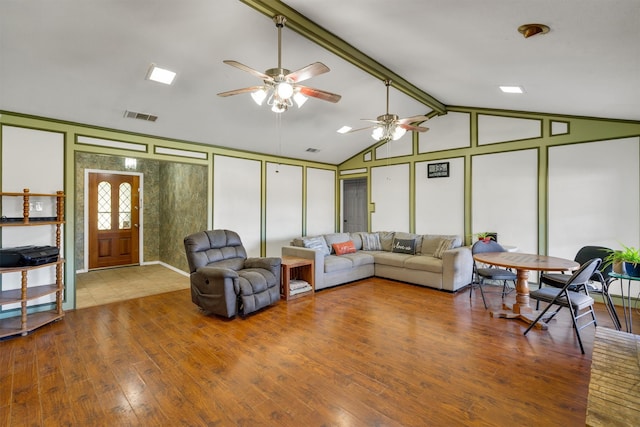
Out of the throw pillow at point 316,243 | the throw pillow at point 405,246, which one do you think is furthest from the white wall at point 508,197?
the throw pillow at point 316,243

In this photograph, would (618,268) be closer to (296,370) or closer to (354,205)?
(296,370)

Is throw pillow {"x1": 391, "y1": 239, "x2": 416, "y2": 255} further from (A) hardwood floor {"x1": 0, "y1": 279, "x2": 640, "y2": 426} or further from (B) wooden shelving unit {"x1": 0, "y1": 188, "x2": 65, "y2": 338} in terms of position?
(B) wooden shelving unit {"x1": 0, "y1": 188, "x2": 65, "y2": 338}

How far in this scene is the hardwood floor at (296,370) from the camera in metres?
2.06

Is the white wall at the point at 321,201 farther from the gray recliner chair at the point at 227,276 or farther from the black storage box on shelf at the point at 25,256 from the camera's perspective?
the black storage box on shelf at the point at 25,256

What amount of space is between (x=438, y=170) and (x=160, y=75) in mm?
5039

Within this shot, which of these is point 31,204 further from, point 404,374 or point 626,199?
point 626,199

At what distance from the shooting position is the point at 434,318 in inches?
151

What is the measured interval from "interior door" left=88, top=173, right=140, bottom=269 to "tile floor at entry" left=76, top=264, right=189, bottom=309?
0.33 metres

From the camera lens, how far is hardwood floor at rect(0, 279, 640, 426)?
6.77 ft

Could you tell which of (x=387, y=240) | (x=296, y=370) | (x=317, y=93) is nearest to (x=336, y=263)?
(x=387, y=240)

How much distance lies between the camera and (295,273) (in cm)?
516

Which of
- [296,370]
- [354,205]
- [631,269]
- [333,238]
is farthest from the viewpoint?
[354,205]

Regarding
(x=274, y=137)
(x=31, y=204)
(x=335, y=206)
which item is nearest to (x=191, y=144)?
(x=274, y=137)

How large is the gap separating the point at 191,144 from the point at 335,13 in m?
3.50
